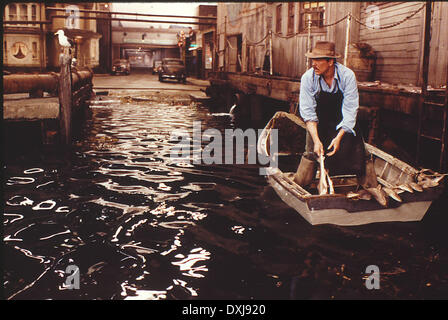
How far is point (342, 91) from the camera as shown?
200 inches

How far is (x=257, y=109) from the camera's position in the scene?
1611cm

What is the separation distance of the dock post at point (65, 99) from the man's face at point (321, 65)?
6707 mm

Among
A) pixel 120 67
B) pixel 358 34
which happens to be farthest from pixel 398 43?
pixel 120 67

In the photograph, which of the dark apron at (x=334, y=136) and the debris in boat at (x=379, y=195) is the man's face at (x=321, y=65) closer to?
the dark apron at (x=334, y=136)

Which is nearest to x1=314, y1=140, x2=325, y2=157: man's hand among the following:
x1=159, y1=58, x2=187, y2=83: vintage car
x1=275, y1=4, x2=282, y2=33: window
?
x1=275, y1=4, x2=282, y2=33: window

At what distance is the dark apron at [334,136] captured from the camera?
203 inches

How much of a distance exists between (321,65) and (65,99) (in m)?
6.83

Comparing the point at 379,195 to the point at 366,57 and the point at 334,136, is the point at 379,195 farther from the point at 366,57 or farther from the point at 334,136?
the point at 366,57

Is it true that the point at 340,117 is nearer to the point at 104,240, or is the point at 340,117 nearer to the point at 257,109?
the point at 104,240

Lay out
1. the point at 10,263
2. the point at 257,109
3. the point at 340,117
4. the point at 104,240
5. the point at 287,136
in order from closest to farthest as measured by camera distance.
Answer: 1. the point at 10,263
2. the point at 104,240
3. the point at 340,117
4. the point at 287,136
5. the point at 257,109

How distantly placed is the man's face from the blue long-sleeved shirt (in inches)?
4.3

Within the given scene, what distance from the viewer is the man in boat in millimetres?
4938

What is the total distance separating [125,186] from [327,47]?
3.85m
